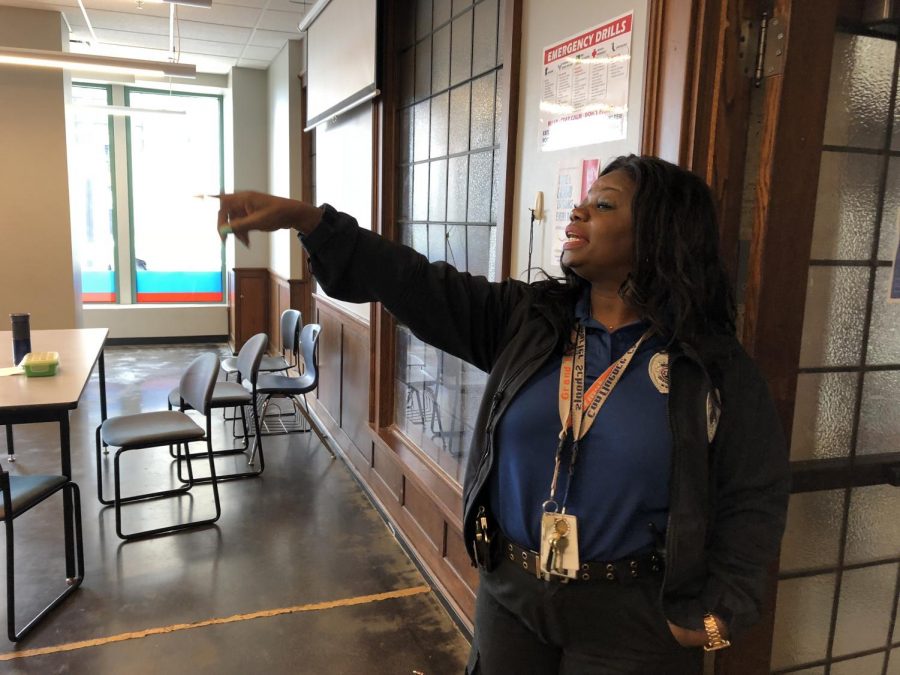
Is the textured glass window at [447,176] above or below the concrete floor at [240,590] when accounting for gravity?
above

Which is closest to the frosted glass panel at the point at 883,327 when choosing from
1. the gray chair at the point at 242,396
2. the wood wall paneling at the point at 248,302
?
the gray chair at the point at 242,396

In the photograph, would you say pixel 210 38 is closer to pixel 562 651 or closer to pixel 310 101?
pixel 310 101

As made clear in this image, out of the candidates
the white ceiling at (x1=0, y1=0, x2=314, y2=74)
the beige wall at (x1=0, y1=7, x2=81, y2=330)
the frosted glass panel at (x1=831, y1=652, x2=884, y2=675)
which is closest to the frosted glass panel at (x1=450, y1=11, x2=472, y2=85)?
the frosted glass panel at (x1=831, y1=652, x2=884, y2=675)

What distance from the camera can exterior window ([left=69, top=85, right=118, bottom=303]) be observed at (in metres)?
7.68

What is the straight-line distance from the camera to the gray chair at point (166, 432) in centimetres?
320

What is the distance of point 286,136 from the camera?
6.38m

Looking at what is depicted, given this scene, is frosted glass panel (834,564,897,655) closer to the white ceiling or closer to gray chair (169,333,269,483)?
gray chair (169,333,269,483)

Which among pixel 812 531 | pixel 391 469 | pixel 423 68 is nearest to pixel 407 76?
pixel 423 68

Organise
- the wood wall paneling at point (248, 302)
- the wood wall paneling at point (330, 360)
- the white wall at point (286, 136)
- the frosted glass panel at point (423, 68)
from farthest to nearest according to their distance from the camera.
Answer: the wood wall paneling at point (248, 302), the white wall at point (286, 136), the wood wall paneling at point (330, 360), the frosted glass panel at point (423, 68)

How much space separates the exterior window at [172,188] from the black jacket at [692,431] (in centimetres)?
731

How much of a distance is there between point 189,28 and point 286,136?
3.87ft

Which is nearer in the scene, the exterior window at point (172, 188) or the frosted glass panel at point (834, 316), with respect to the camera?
the frosted glass panel at point (834, 316)

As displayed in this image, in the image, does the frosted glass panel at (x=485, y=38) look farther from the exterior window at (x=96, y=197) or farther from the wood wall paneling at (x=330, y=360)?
the exterior window at (x=96, y=197)

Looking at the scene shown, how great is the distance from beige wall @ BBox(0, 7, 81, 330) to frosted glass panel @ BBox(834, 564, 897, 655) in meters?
5.78
